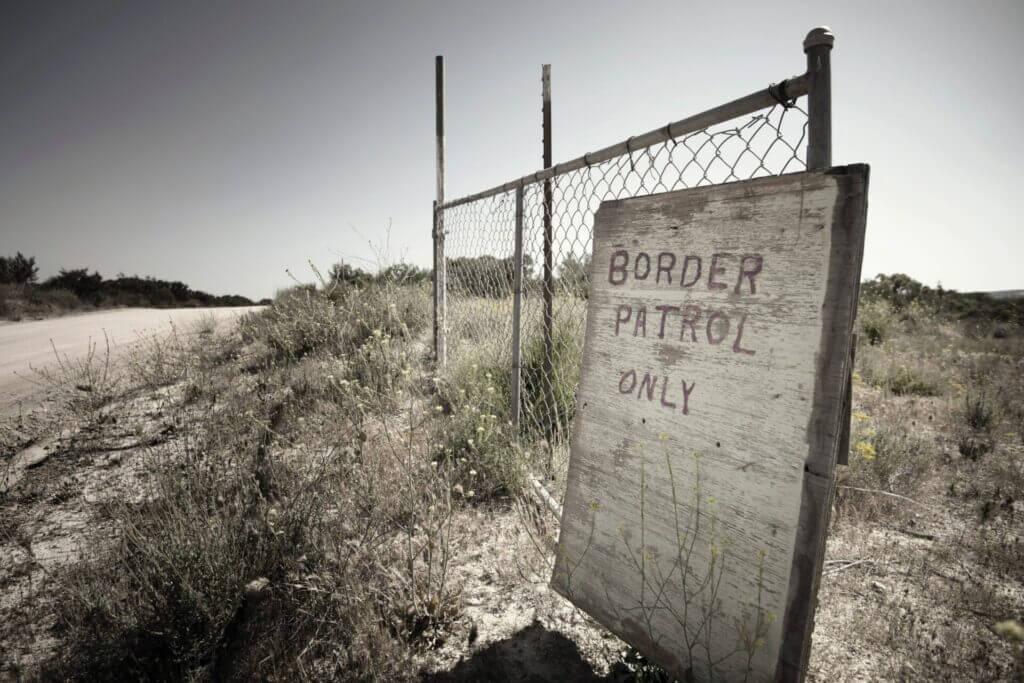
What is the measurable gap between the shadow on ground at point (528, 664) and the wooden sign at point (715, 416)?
0.28 metres

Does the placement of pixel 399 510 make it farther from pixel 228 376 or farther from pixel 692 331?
pixel 228 376

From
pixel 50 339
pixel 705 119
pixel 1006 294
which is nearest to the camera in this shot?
pixel 705 119

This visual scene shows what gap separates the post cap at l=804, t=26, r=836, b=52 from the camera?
3.51 feet

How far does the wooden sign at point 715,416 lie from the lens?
41.2 inches

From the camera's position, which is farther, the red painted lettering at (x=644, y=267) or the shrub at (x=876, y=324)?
the shrub at (x=876, y=324)

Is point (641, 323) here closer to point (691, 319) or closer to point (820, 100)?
point (691, 319)

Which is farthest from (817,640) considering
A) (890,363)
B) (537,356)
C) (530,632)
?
(890,363)

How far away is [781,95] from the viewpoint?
117 cm

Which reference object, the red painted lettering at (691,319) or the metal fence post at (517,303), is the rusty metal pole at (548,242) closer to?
the metal fence post at (517,303)

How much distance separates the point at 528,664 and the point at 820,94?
6.99 feet

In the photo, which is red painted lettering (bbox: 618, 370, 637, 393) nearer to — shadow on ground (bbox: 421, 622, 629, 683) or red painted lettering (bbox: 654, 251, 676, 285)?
red painted lettering (bbox: 654, 251, 676, 285)

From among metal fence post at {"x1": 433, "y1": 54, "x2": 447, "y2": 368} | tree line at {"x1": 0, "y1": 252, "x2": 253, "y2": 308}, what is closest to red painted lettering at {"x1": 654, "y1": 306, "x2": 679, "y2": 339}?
metal fence post at {"x1": 433, "y1": 54, "x2": 447, "y2": 368}

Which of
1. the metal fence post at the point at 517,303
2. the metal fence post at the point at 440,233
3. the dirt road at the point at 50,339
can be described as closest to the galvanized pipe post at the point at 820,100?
the metal fence post at the point at 517,303

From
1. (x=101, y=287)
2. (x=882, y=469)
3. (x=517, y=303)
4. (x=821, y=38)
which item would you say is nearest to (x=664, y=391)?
(x=821, y=38)
